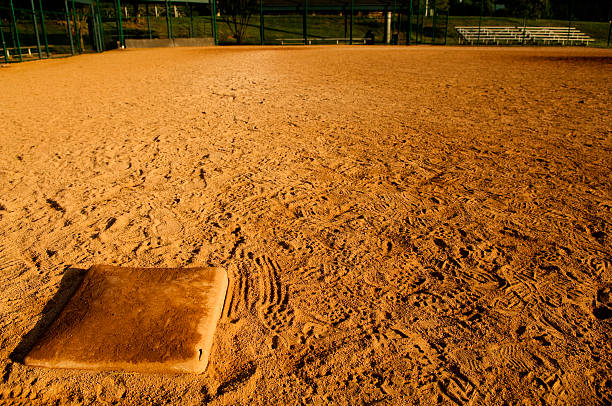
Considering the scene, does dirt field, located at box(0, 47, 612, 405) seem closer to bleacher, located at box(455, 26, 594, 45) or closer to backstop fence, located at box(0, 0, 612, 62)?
backstop fence, located at box(0, 0, 612, 62)

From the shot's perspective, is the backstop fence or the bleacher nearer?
the backstop fence

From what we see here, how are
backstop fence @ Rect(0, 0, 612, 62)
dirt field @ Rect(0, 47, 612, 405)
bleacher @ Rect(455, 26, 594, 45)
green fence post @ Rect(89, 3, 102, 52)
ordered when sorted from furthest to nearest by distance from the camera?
bleacher @ Rect(455, 26, 594, 45), backstop fence @ Rect(0, 0, 612, 62), green fence post @ Rect(89, 3, 102, 52), dirt field @ Rect(0, 47, 612, 405)

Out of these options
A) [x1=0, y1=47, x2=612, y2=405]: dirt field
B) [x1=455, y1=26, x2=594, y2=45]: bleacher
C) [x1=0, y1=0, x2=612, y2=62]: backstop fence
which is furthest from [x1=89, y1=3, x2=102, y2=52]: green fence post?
[x1=455, y1=26, x2=594, y2=45]: bleacher

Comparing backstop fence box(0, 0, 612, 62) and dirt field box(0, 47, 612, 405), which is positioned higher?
backstop fence box(0, 0, 612, 62)

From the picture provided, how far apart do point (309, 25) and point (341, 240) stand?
35.3 metres

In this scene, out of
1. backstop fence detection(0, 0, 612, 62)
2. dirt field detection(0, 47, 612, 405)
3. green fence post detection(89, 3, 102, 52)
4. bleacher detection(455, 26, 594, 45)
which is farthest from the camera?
bleacher detection(455, 26, 594, 45)

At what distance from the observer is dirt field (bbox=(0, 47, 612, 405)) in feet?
6.28

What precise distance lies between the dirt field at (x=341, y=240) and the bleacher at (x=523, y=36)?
1041 inches

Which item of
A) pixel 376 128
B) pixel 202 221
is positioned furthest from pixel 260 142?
pixel 202 221

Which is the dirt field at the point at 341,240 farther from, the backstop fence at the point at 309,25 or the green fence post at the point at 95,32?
the backstop fence at the point at 309,25

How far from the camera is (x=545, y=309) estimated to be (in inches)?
90.7

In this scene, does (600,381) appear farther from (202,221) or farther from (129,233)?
(129,233)

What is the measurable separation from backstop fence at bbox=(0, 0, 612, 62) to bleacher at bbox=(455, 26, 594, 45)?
6cm

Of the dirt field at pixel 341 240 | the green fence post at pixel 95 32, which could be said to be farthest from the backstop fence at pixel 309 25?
the dirt field at pixel 341 240
